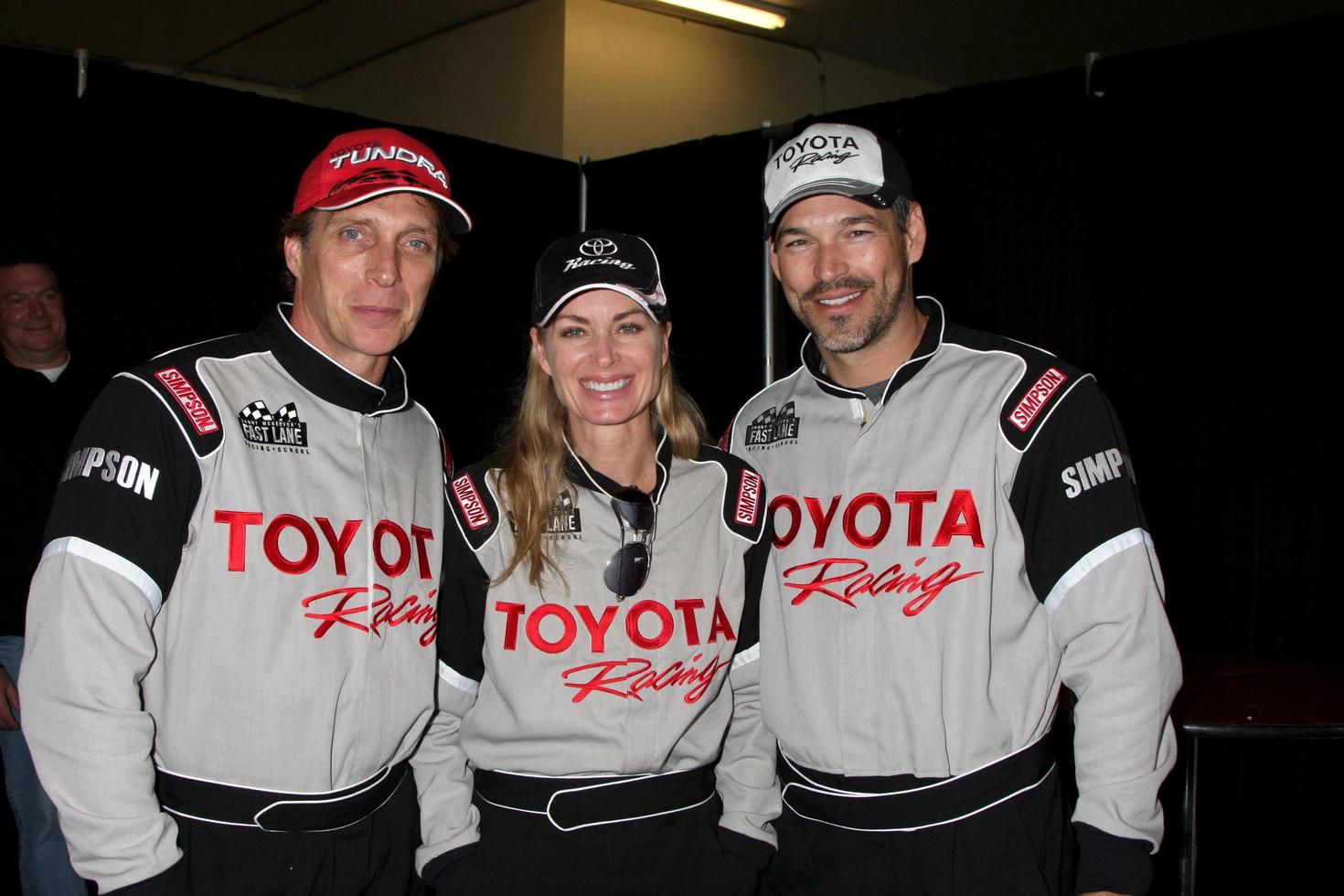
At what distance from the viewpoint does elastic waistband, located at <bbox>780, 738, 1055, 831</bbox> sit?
153 centimetres

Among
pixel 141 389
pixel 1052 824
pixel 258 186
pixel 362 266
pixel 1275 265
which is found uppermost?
pixel 258 186

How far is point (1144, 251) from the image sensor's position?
3.40 m

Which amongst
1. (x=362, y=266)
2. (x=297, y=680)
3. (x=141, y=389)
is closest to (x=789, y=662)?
(x=297, y=680)

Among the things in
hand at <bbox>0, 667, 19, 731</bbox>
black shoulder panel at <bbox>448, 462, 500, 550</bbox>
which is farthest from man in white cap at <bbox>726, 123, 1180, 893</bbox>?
hand at <bbox>0, 667, 19, 731</bbox>

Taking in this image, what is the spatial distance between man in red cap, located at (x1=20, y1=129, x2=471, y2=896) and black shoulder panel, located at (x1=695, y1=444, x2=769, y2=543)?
1.61 feet

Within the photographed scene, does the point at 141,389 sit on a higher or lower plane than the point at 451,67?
lower

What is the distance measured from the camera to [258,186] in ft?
12.3

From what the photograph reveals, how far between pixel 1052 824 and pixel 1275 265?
2405mm

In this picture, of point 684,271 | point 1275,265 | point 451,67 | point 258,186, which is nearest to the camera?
point 1275,265

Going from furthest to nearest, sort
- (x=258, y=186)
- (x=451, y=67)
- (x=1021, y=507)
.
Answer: (x=451, y=67) → (x=258, y=186) → (x=1021, y=507)

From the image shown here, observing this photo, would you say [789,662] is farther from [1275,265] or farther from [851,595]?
[1275,265]

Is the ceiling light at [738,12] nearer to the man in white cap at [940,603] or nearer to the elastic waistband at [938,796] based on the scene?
the man in white cap at [940,603]

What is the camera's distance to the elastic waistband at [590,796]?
157 centimetres

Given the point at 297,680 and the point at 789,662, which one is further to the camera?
the point at 789,662
